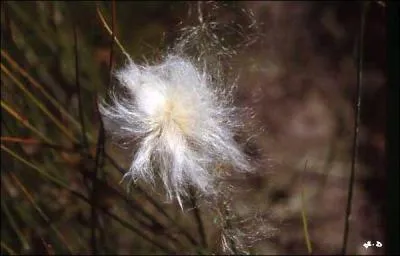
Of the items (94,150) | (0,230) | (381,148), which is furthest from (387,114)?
(0,230)

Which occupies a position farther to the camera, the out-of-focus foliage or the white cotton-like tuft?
the out-of-focus foliage

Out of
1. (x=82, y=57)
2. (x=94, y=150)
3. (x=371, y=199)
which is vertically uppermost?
(x=82, y=57)

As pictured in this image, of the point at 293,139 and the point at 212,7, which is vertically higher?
the point at 212,7

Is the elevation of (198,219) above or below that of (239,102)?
below

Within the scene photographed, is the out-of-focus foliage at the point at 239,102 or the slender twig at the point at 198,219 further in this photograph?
the out-of-focus foliage at the point at 239,102

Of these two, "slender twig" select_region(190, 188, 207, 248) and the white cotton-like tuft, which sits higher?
the white cotton-like tuft

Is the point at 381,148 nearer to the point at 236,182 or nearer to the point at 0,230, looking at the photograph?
the point at 236,182

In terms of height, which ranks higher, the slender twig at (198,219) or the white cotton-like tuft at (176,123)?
the white cotton-like tuft at (176,123)

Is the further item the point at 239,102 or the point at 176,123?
the point at 239,102
